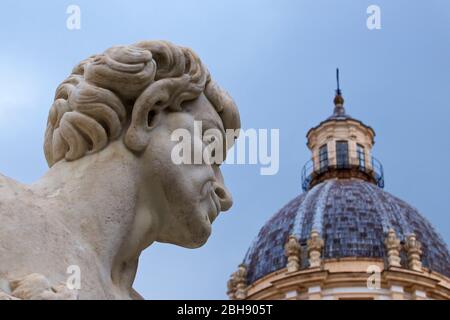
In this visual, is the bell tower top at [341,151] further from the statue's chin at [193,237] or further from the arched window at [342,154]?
the statue's chin at [193,237]

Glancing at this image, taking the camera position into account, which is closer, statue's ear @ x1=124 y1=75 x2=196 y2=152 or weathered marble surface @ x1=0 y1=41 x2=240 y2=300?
weathered marble surface @ x1=0 y1=41 x2=240 y2=300

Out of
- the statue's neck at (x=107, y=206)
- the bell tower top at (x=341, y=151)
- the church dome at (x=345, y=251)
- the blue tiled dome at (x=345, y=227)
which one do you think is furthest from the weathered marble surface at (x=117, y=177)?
the bell tower top at (x=341, y=151)

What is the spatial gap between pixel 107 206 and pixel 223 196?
0.47 metres

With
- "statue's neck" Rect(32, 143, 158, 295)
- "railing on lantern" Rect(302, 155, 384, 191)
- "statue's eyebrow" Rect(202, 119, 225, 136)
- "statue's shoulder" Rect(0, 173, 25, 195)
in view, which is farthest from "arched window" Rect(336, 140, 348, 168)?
"statue's shoulder" Rect(0, 173, 25, 195)

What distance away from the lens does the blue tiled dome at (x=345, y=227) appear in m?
38.9

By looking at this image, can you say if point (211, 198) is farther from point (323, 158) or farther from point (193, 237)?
point (323, 158)

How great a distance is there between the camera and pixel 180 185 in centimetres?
307

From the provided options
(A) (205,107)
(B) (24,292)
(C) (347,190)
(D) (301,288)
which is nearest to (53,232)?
(B) (24,292)

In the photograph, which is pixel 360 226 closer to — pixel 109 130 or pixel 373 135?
pixel 373 135

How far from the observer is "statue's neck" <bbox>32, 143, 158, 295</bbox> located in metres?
2.90

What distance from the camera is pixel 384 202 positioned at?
42.3 meters

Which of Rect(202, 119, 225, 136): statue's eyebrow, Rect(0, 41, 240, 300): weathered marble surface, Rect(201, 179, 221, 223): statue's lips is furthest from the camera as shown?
Rect(202, 119, 225, 136): statue's eyebrow

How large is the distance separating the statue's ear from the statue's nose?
277 mm

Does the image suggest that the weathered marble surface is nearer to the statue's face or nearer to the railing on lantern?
the statue's face
